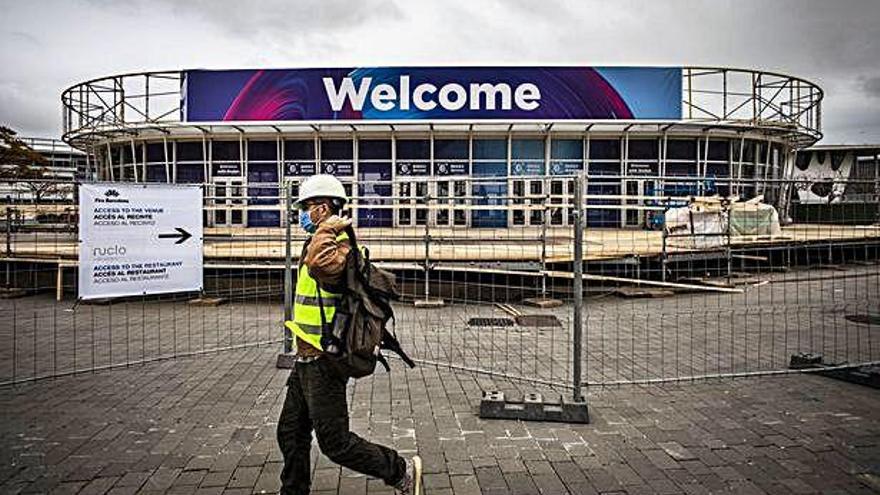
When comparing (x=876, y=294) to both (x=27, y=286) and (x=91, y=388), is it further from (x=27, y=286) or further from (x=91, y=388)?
(x=27, y=286)

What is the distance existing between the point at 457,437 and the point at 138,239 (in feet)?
13.0

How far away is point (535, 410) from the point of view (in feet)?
16.7

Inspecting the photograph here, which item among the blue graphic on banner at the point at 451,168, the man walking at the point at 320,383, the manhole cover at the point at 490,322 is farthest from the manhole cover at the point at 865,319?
the blue graphic on banner at the point at 451,168

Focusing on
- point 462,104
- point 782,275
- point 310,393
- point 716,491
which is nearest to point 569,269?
A: point 782,275

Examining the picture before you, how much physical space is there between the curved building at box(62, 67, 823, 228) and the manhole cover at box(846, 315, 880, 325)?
41.1 feet

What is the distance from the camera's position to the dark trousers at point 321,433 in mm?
3451

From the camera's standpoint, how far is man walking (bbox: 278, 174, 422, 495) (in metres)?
3.37

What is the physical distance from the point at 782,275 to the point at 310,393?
11.1 meters

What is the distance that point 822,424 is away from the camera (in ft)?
16.3

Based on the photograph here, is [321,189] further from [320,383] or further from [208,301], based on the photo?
[208,301]

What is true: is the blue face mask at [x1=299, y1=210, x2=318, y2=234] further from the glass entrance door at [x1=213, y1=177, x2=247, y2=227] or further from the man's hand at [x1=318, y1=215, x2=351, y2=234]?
the glass entrance door at [x1=213, y1=177, x2=247, y2=227]

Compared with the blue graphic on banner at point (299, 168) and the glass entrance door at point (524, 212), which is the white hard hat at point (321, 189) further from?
the blue graphic on banner at point (299, 168)

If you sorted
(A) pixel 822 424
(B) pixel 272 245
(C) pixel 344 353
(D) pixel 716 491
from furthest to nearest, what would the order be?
(B) pixel 272 245 < (A) pixel 822 424 < (D) pixel 716 491 < (C) pixel 344 353

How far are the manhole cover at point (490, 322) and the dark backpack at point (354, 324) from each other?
241 inches
